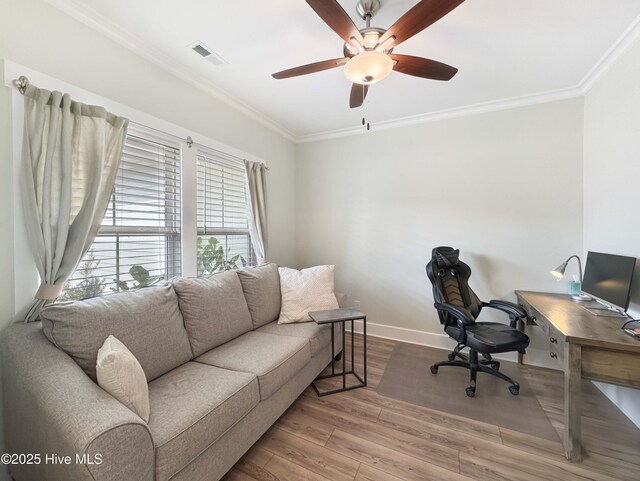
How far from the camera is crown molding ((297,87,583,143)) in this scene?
255cm

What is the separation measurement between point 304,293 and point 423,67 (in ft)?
6.56

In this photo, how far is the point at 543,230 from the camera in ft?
8.67

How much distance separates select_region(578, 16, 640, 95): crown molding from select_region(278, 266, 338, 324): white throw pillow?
109 inches

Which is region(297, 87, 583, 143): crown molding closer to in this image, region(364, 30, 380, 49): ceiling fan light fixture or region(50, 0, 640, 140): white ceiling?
region(50, 0, 640, 140): white ceiling

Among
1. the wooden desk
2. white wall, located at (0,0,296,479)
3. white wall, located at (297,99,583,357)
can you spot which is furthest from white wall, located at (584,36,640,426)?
white wall, located at (0,0,296,479)

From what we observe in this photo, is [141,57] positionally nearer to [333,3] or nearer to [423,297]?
[333,3]

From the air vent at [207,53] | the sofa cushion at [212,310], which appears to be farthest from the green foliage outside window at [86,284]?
the air vent at [207,53]

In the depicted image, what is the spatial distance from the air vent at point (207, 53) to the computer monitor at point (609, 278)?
334 centimetres

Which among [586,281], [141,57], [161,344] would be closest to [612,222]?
[586,281]

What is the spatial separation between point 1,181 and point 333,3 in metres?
1.91

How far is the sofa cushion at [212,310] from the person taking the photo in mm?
1830

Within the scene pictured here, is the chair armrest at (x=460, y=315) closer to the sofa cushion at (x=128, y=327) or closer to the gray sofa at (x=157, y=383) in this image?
the gray sofa at (x=157, y=383)

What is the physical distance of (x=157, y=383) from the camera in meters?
1.48


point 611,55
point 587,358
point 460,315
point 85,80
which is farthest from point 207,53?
point 587,358
